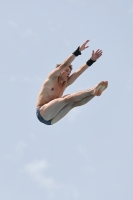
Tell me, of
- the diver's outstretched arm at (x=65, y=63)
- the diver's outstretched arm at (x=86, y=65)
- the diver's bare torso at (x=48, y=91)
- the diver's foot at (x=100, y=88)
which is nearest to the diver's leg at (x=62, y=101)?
the diver's foot at (x=100, y=88)

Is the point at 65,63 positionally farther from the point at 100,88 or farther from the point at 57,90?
the point at 100,88

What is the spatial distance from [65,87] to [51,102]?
142 centimetres

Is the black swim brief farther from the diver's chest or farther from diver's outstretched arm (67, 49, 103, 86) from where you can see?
diver's outstretched arm (67, 49, 103, 86)

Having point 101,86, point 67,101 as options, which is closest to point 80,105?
point 67,101

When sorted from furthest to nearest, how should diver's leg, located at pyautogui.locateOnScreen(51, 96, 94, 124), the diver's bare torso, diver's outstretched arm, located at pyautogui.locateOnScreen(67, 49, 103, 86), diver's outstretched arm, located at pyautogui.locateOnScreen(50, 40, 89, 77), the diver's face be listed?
diver's outstretched arm, located at pyautogui.locateOnScreen(67, 49, 103, 86) < the diver's face < the diver's bare torso < diver's outstretched arm, located at pyautogui.locateOnScreen(50, 40, 89, 77) < diver's leg, located at pyautogui.locateOnScreen(51, 96, 94, 124)

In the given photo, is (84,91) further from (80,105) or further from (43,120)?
(43,120)

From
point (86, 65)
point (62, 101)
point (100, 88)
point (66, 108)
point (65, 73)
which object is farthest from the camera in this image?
point (86, 65)

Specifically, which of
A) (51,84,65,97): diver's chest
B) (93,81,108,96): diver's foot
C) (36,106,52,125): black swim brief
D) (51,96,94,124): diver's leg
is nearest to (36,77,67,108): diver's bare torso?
(51,84,65,97): diver's chest

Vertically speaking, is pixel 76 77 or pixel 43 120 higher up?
pixel 76 77

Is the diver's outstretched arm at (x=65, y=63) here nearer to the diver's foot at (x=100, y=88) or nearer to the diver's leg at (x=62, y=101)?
the diver's leg at (x=62, y=101)

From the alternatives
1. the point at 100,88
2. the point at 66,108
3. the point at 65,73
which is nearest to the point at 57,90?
the point at 65,73

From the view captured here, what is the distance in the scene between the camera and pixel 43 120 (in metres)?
13.5

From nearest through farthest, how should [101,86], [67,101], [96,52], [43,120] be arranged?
[101,86]
[67,101]
[43,120]
[96,52]

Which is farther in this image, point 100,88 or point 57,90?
point 57,90
